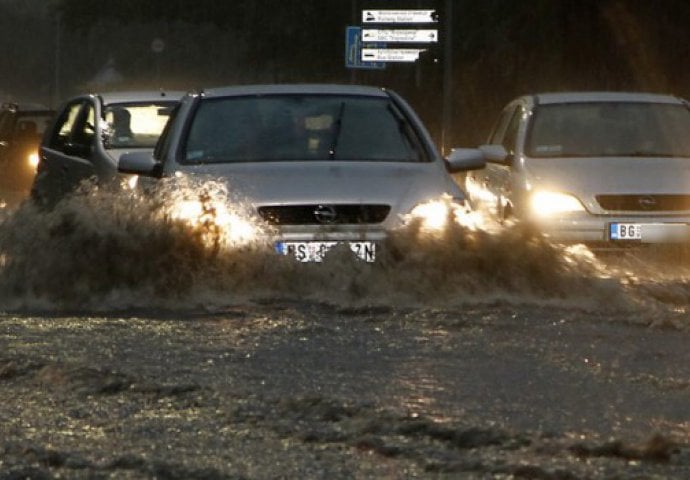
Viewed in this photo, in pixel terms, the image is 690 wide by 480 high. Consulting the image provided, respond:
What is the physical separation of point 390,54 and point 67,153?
2522 centimetres

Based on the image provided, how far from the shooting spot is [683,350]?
29.0ft

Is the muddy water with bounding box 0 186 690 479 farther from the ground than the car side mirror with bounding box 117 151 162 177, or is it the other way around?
the car side mirror with bounding box 117 151 162 177

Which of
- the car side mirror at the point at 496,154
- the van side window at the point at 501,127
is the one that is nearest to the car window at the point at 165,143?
the car side mirror at the point at 496,154

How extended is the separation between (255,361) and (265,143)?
13.0 ft

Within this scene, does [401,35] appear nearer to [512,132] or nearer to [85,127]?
[85,127]

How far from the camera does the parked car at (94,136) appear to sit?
16.0 meters

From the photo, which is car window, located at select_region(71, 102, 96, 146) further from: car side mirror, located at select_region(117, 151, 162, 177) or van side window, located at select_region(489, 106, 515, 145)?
car side mirror, located at select_region(117, 151, 162, 177)

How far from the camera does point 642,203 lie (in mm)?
14586

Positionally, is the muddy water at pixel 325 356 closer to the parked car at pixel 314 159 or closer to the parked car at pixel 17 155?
the parked car at pixel 314 159

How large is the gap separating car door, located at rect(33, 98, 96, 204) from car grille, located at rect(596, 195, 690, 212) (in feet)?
13.5

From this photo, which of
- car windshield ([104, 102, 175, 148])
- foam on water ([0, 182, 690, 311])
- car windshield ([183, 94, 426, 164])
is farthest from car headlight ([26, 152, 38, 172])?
foam on water ([0, 182, 690, 311])

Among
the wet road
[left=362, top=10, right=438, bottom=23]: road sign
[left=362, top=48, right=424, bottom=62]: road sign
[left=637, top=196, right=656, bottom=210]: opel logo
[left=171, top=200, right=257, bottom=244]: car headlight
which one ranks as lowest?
the wet road

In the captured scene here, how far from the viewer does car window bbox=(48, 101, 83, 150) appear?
1728 centimetres

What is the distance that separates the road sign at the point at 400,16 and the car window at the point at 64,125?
22.1 meters
